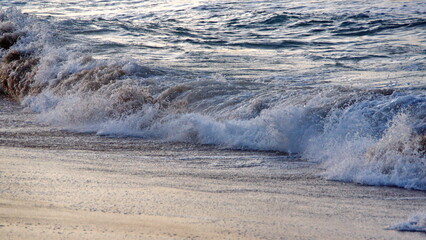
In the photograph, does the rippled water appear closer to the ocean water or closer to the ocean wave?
the ocean water

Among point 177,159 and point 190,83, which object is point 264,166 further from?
point 190,83

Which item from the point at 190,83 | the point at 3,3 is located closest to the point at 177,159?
the point at 190,83

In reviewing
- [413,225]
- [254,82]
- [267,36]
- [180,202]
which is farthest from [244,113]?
[267,36]

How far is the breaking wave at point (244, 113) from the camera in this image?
567 centimetres

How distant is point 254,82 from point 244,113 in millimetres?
2248

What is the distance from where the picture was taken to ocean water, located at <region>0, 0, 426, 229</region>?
6297mm

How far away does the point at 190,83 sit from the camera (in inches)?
371

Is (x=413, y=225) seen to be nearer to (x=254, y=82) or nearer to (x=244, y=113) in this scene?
(x=244, y=113)

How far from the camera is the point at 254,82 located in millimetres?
9945

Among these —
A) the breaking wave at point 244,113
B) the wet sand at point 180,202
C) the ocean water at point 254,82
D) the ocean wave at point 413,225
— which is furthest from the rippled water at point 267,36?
the ocean wave at point 413,225

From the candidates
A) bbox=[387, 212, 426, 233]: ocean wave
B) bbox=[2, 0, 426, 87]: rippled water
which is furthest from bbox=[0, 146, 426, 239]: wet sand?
bbox=[2, 0, 426, 87]: rippled water

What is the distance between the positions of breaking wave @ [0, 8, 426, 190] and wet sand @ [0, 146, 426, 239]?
591 millimetres

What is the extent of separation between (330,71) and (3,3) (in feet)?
71.1

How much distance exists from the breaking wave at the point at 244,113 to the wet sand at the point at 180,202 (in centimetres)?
59
